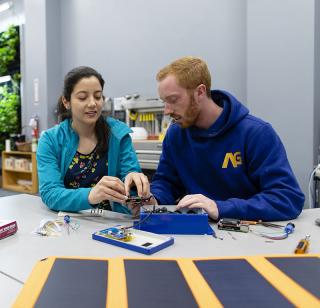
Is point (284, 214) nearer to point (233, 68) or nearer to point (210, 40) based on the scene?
point (233, 68)

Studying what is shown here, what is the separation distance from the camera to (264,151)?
1221mm

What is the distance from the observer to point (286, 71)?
7.91 ft

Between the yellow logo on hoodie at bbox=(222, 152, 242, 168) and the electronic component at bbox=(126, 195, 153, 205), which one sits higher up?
the yellow logo on hoodie at bbox=(222, 152, 242, 168)

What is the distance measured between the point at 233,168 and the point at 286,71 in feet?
4.67

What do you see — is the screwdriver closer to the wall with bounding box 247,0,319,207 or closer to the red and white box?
the red and white box

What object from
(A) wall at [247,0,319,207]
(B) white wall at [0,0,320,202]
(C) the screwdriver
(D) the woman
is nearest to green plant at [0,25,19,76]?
(B) white wall at [0,0,320,202]

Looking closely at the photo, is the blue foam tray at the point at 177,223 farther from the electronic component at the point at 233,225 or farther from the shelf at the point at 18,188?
the shelf at the point at 18,188

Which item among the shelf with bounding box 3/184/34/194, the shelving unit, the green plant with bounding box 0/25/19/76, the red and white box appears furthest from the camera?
the green plant with bounding box 0/25/19/76

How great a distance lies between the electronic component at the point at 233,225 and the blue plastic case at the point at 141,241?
0.18 metres

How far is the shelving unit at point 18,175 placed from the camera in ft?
14.1

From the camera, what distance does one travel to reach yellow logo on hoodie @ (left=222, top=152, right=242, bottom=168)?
1.28 meters

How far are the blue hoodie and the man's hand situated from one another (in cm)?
2

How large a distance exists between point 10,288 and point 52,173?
0.71m

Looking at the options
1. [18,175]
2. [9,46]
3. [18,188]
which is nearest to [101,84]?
[18,188]
